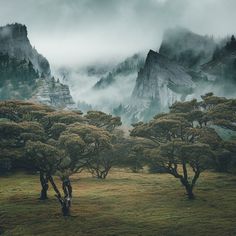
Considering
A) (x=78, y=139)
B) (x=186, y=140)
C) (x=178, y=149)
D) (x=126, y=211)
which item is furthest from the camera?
(x=186, y=140)

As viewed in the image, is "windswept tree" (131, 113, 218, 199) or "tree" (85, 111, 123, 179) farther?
"tree" (85, 111, 123, 179)

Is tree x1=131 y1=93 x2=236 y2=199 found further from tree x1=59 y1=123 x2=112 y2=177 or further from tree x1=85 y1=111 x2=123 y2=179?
tree x1=85 y1=111 x2=123 y2=179

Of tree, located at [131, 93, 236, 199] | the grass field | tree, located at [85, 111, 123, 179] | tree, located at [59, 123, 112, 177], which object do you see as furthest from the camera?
tree, located at [85, 111, 123, 179]

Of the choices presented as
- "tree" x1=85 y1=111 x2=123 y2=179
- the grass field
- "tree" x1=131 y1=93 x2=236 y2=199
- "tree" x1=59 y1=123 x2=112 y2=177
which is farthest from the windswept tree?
"tree" x1=85 y1=111 x2=123 y2=179

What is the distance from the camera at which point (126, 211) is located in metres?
55.7

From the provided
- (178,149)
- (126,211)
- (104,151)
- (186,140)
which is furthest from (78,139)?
(104,151)

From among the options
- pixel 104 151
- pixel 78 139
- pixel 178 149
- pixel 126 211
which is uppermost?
pixel 104 151

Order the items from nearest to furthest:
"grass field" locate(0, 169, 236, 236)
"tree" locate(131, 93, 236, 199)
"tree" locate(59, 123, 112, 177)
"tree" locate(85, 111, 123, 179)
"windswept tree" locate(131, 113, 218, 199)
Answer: "grass field" locate(0, 169, 236, 236) → "tree" locate(59, 123, 112, 177) → "windswept tree" locate(131, 113, 218, 199) → "tree" locate(131, 93, 236, 199) → "tree" locate(85, 111, 123, 179)

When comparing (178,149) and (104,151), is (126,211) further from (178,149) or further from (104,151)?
(104,151)

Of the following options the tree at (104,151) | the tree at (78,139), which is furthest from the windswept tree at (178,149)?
the tree at (104,151)

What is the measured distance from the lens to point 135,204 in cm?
6025

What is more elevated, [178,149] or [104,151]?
[104,151]

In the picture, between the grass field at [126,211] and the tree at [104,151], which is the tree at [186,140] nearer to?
the grass field at [126,211]

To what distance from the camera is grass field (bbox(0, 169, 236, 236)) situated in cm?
4591
